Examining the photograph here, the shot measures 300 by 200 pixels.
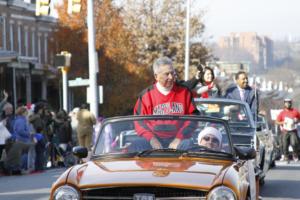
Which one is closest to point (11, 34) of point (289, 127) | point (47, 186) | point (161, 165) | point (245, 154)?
point (289, 127)

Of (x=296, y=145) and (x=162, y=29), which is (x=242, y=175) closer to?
(x=296, y=145)

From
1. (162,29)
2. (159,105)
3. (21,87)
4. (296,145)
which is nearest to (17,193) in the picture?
(159,105)

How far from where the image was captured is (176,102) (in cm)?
1113

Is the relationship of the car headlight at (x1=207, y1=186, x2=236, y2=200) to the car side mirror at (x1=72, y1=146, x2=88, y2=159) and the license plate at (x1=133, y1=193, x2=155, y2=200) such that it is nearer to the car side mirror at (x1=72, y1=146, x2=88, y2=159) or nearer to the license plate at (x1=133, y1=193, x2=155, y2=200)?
the license plate at (x1=133, y1=193, x2=155, y2=200)

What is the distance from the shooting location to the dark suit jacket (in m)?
18.1

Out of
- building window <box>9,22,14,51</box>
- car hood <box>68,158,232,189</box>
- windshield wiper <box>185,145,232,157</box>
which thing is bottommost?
car hood <box>68,158,232,189</box>

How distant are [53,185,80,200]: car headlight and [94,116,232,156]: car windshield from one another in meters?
1.13

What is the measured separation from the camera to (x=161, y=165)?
870 centimetres

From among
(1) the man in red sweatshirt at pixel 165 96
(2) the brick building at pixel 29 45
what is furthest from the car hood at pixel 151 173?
(2) the brick building at pixel 29 45

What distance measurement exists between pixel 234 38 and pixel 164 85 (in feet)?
604

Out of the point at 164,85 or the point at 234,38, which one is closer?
the point at 164,85

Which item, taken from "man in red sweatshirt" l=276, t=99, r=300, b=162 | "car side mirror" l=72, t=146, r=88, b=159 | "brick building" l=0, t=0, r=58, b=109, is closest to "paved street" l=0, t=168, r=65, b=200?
"car side mirror" l=72, t=146, r=88, b=159

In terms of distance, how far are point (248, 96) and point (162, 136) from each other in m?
8.85

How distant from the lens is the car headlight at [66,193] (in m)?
8.16
